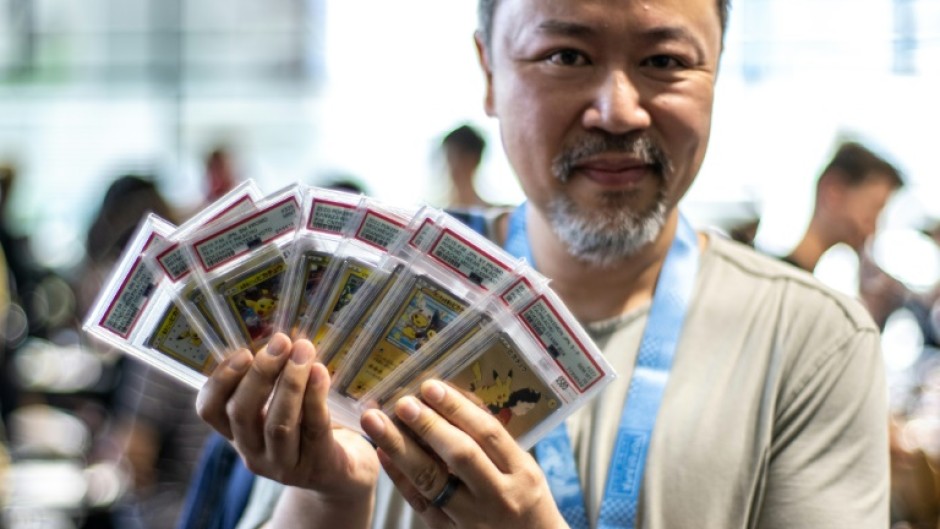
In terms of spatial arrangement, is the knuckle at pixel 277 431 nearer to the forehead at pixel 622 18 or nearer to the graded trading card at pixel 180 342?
the graded trading card at pixel 180 342

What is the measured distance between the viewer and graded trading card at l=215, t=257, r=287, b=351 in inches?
57.9

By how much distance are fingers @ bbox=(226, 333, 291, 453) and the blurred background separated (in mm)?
1369

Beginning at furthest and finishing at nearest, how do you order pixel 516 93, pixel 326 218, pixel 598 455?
pixel 516 93
pixel 598 455
pixel 326 218

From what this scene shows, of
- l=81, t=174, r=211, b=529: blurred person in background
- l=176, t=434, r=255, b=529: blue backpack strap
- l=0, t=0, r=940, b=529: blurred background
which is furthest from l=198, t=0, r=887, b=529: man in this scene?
l=81, t=174, r=211, b=529: blurred person in background

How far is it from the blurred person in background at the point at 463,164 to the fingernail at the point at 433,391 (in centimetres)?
453

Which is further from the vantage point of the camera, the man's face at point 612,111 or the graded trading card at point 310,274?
the man's face at point 612,111

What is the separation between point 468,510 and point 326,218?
41cm

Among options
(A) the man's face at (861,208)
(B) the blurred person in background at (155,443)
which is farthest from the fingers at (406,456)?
(A) the man's face at (861,208)

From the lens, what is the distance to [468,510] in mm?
1529

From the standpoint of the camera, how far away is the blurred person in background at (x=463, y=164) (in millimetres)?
6023

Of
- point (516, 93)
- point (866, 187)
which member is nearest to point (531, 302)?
point (516, 93)

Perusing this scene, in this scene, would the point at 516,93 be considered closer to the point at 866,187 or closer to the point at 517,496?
the point at 517,496

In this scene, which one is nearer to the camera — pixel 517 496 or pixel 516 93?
pixel 517 496

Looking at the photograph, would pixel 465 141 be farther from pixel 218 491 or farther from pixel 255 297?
pixel 255 297
